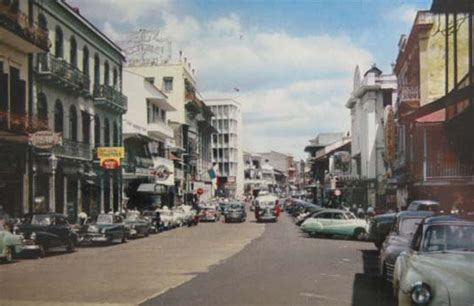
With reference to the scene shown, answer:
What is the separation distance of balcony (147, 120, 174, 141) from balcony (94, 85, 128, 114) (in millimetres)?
11026

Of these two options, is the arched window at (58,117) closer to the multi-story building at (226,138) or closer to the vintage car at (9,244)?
the vintage car at (9,244)

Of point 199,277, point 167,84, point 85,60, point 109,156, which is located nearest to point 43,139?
point 109,156

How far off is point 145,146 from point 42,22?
2449 centimetres

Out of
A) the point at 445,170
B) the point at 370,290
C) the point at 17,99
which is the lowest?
the point at 370,290

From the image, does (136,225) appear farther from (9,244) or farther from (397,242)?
(397,242)

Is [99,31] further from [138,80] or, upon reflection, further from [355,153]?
[355,153]

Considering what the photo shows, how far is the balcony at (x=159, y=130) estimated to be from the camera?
195ft

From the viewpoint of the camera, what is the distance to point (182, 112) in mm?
78500

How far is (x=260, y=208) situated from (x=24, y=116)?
27.0m

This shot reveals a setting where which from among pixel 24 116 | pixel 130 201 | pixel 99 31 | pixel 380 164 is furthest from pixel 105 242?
pixel 380 164

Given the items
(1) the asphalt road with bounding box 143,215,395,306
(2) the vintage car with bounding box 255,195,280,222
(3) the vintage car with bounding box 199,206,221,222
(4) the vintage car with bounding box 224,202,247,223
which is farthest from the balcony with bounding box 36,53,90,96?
(3) the vintage car with bounding box 199,206,221,222

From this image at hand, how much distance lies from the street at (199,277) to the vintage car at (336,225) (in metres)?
6.36

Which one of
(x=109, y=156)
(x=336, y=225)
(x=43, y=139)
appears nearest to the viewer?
(x=43, y=139)

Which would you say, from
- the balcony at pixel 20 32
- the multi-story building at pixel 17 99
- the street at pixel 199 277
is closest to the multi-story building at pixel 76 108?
the multi-story building at pixel 17 99
